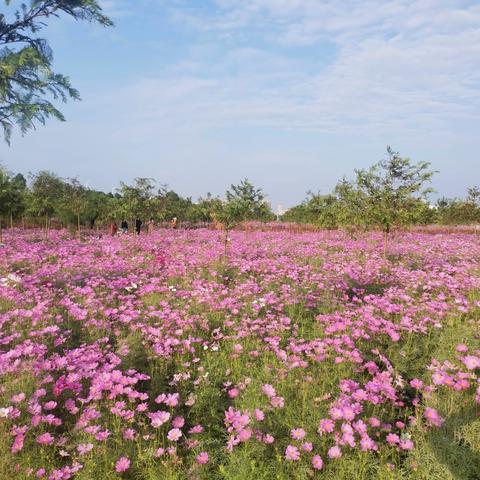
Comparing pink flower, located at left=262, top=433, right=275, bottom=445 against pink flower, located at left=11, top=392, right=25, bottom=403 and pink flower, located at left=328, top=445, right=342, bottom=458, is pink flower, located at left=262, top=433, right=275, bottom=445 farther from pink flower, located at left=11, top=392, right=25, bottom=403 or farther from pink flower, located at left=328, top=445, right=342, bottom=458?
pink flower, located at left=11, top=392, right=25, bottom=403

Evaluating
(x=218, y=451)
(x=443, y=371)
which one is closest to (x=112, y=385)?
(x=218, y=451)

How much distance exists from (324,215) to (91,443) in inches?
852

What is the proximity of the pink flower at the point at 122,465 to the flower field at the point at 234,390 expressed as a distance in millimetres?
18

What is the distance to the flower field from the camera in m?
3.02

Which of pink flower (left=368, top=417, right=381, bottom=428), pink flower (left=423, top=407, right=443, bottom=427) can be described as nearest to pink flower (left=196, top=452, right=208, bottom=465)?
pink flower (left=368, top=417, right=381, bottom=428)

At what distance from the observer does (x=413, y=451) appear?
119 inches

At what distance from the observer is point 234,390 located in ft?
12.4

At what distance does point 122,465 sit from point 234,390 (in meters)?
1.19

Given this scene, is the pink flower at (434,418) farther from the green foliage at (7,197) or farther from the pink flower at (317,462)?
the green foliage at (7,197)

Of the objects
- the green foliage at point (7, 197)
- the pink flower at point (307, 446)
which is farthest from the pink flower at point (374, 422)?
the green foliage at point (7, 197)

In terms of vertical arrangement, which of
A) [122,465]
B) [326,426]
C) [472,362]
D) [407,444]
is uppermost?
A: [472,362]

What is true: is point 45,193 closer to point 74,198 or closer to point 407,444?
point 74,198

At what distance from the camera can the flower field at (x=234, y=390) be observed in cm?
302

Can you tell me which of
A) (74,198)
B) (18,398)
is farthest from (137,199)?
(18,398)
